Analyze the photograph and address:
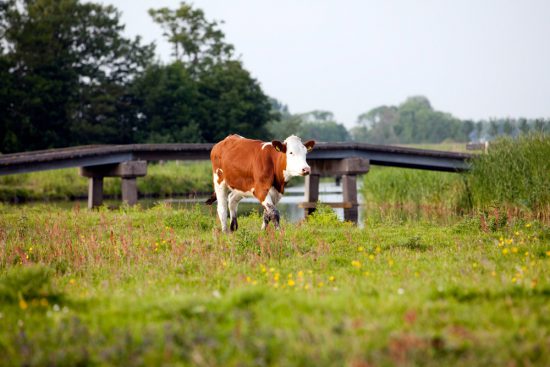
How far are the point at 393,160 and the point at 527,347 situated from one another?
803 inches

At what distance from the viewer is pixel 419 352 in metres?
4.69

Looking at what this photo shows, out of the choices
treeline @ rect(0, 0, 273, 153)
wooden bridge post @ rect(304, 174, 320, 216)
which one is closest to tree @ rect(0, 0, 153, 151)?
treeline @ rect(0, 0, 273, 153)

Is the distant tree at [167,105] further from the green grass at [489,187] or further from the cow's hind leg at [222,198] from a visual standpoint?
the cow's hind leg at [222,198]

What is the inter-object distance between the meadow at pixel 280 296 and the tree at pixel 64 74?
125ft

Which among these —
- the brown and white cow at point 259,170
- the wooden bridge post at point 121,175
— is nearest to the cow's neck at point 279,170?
the brown and white cow at point 259,170

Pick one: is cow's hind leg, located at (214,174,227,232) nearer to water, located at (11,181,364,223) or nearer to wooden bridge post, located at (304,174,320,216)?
water, located at (11,181,364,223)

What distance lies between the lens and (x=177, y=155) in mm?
24453

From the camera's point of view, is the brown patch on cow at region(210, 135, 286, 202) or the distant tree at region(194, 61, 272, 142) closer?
the brown patch on cow at region(210, 135, 286, 202)

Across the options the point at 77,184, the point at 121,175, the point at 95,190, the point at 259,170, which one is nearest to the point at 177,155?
the point at 121,175

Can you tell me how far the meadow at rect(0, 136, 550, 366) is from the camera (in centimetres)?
485

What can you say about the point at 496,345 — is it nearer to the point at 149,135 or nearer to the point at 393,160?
the point at 393,160

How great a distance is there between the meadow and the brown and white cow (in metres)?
0.70

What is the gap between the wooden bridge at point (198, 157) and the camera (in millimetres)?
22000

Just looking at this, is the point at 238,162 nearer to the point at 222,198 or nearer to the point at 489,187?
the point at 222,198
